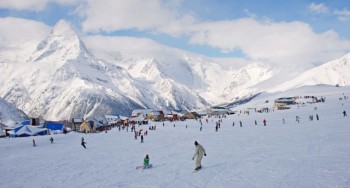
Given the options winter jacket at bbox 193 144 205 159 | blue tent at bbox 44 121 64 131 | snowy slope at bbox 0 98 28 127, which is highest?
snowy slope at bbox 0 98 28 127

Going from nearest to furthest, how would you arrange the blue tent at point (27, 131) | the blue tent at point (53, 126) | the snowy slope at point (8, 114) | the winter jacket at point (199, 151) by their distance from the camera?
the winter jacket at point (199, 151) → the blue tent at point (27, 131) → the blue tent at point (53, 126) → the snowy slope at point (8, 114)

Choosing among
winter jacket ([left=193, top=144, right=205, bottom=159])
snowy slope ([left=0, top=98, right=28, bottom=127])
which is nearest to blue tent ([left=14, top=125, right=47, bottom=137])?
winter jacket ([left=193, top=144, right=205, bottom=159])

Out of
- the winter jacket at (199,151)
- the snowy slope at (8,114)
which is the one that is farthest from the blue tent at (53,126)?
the snowy slope at (8,114)

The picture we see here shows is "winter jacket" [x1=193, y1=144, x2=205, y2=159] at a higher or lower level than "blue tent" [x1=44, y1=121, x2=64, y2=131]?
lower

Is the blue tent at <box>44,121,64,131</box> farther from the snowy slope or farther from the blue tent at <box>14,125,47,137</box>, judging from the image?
the snowy slope

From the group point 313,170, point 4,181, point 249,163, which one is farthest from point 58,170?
point 313,170

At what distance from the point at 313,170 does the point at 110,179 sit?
10425 millimetres

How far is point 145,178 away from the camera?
18.2 metres

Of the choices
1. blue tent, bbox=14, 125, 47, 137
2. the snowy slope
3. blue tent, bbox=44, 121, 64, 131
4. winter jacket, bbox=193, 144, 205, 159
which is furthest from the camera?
the snowy slope

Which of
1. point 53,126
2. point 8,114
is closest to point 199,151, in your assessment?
point 53,126

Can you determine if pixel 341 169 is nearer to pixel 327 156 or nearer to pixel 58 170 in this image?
pixel 327 156

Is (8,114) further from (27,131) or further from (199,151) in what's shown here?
(199,151)

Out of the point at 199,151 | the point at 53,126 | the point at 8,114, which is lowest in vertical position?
the point at 199,151

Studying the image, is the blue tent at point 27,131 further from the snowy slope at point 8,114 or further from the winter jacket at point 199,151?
the snowy slope at point 8,114
